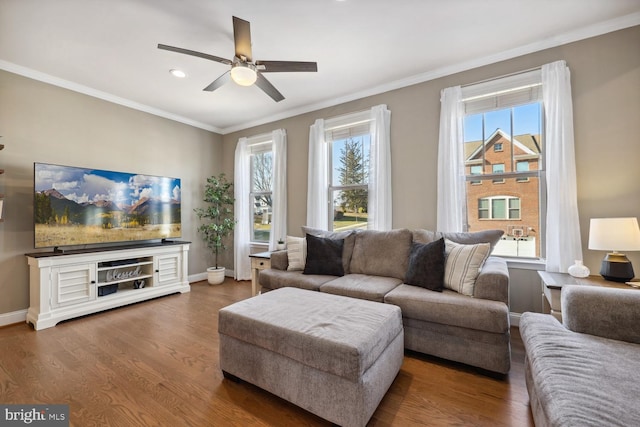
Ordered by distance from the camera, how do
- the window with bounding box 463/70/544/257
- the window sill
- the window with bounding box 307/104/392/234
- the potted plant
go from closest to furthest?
the window sill → the window with bounding box 463/70/544/257 → the window with bounding box 307/104/392/234 → the potted plant

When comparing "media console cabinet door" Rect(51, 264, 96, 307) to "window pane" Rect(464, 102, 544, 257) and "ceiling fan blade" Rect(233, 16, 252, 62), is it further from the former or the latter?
"window pane" Rect(464, 102, 544, 257)

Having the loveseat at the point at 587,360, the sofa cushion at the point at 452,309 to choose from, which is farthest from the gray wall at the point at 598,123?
the loveseat at the point at 587,360

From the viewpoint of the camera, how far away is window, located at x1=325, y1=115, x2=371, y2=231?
3736 millimetres

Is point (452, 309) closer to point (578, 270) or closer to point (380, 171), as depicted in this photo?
point (578, 270)

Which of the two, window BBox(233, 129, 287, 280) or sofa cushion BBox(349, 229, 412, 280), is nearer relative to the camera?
sofa cushion BBox(349, 229, 412, 280)

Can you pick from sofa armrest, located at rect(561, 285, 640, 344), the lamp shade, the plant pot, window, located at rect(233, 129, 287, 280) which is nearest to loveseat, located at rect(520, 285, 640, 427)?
sofa armrest, located at rect(561, 285, 640, 344)

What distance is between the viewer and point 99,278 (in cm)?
340

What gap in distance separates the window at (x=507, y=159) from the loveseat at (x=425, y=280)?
0.51m

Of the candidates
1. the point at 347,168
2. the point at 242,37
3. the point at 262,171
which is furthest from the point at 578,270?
the point at 262,171

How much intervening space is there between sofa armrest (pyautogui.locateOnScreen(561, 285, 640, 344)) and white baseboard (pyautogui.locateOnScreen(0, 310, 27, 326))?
506 cm

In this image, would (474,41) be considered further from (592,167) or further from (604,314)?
(604,314)

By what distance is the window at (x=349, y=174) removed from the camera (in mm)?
3736

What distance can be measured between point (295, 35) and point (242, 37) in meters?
0.62

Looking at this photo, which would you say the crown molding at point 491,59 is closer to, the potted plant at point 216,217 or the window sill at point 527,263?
the potted plant at point 216,217
